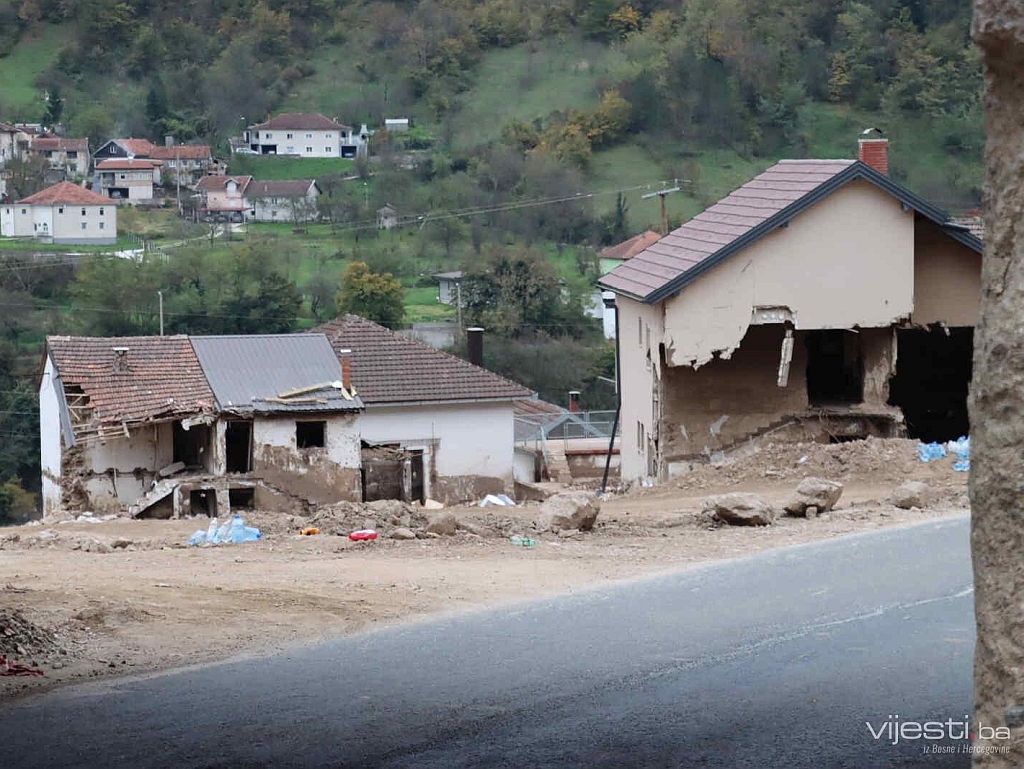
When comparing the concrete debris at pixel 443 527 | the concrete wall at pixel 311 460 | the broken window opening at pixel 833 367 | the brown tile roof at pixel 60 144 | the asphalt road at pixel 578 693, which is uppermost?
the brown tile roof at pixel 60 144

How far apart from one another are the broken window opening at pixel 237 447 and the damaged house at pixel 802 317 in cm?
926

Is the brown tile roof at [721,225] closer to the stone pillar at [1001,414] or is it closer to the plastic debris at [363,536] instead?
the plastic debris at [363,536]

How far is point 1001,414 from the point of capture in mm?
4410

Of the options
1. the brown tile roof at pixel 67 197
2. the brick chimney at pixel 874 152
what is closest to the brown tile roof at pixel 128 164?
the brown tile roof at pixel 67 197

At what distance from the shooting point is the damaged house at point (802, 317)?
25.5m

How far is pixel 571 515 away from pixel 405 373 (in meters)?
22.2

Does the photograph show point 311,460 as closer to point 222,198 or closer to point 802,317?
point 802,317

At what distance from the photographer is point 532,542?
50.7 feet

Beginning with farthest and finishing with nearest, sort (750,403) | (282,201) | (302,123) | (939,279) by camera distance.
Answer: (302,123)
(282,201)
(750,403)
(939,279)

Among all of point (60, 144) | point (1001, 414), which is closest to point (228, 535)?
point (1001, 414)

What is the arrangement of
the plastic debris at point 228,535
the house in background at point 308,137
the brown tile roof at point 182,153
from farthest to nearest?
the house in background at point 308,137 → the brown tile roof at point 182,153 → the plastic debris at point 228,535

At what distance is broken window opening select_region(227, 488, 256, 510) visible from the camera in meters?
32.4

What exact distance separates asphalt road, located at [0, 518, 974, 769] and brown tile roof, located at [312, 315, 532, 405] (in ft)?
83.0

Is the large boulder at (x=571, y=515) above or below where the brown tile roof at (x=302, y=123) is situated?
below
